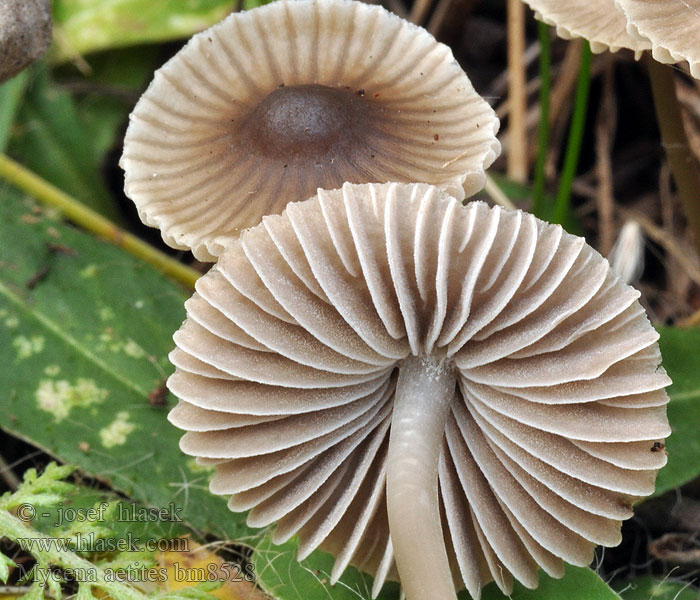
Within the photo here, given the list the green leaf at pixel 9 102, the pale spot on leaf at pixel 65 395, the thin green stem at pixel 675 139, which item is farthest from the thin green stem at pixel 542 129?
the green leaf at pixel 9 102

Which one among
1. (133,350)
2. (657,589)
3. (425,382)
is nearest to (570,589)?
(657,589)

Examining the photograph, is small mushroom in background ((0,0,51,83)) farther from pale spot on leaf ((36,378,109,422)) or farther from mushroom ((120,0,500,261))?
pale spot on leaf ((36,378,109,422))

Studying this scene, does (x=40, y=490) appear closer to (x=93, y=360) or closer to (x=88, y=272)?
(x=93, y=360)

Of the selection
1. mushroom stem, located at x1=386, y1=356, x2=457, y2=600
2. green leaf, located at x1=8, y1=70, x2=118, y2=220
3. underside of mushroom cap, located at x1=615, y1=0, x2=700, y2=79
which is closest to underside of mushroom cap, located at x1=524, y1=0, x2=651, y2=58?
underside of mushroom cap, located at x1=615, y1=0, x2=700, y2=79

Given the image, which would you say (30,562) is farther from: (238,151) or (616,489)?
(616,489)

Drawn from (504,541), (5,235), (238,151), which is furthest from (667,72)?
(5,235)

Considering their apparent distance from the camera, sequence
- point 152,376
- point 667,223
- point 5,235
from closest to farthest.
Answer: point 152,376, point 5,235, point 667,223
